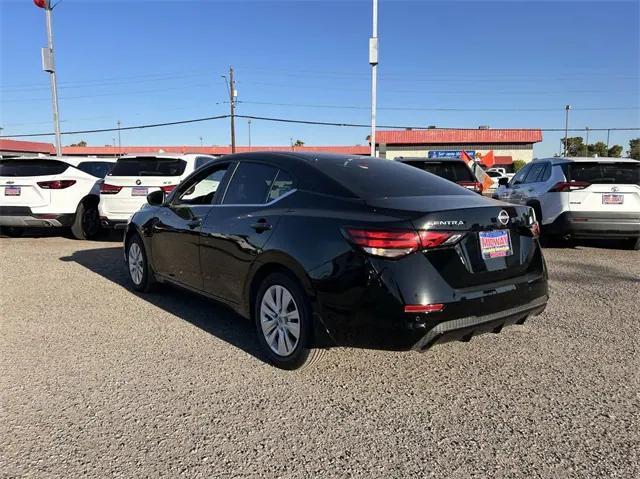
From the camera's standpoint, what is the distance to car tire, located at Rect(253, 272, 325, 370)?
3.42 metres

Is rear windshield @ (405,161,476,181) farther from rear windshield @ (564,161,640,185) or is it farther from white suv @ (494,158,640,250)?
rear windshield @ (564,161,640,185)

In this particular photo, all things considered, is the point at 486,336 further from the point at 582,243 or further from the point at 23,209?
the point at 23,209

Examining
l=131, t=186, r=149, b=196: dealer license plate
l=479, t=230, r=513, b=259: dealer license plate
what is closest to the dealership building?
l=131, t=186, r=149, b=196: dealer license plate

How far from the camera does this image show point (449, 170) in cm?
957

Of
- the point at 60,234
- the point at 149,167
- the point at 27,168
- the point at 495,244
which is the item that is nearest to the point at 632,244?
the point at 495,244

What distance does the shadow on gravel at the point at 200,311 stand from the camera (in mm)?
4344

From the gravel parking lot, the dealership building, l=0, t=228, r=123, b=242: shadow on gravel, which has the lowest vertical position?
l=0, t=228, r=123, b=242: shadow on gravel

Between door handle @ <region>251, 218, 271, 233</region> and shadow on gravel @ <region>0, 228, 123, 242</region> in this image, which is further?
shadow on gravel @ <region>0, 228, 123, 242</region>

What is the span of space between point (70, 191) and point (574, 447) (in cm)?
940

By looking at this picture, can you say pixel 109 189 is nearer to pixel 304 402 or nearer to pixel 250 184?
pixel 250 184

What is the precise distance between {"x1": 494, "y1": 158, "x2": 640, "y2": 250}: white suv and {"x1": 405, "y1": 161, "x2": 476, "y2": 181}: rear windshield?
1.54 meters

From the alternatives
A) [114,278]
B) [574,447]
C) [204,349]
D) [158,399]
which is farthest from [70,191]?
[574,447]

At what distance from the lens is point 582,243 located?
9.98m

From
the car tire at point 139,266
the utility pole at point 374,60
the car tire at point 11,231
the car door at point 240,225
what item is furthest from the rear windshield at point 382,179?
the utility pole at point 374,60
